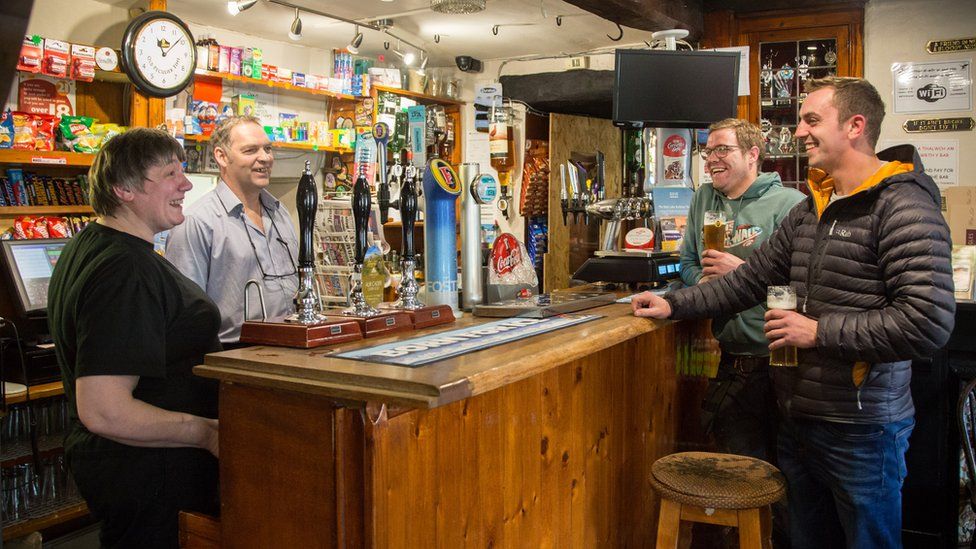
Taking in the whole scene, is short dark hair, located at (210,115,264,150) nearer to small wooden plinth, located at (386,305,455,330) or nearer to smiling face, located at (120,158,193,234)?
smiling face, located at (120,158,193,234)

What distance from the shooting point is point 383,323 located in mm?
1849

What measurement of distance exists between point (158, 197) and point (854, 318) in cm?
182

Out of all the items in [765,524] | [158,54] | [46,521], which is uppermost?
[158,54]

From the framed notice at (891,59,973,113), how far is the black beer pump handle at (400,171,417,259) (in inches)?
167

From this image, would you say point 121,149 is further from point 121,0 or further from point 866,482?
point 121,0

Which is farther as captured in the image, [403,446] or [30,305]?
[30,305]

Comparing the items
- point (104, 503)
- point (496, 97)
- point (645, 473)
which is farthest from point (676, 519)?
point (496, 97)

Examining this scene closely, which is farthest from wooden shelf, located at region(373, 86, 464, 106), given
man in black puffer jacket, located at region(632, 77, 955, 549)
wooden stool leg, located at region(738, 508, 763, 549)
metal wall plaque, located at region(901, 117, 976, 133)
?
wooden stool leg, located at region(738, 508, 763, 549)

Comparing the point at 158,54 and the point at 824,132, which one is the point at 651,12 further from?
→ the point at 158,54

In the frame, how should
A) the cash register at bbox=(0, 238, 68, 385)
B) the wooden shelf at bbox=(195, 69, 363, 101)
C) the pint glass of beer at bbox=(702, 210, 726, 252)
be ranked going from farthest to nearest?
the wooden shelf at bbox=(195, 69, 363, 101) < the cash register at bbox=(0, 238, 68, 385) < the pint glass of beer at bbox=(702, 210, 726, 252)

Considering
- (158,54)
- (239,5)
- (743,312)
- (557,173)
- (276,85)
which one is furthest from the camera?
(557,173)

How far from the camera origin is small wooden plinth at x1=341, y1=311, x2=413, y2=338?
5.91 feet

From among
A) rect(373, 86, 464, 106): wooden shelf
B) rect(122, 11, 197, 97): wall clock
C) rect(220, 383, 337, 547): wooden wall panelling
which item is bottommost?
rect(220, 383, 337, 547): wooden wall panelling

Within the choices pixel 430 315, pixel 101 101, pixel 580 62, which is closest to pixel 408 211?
pixel 430 315
